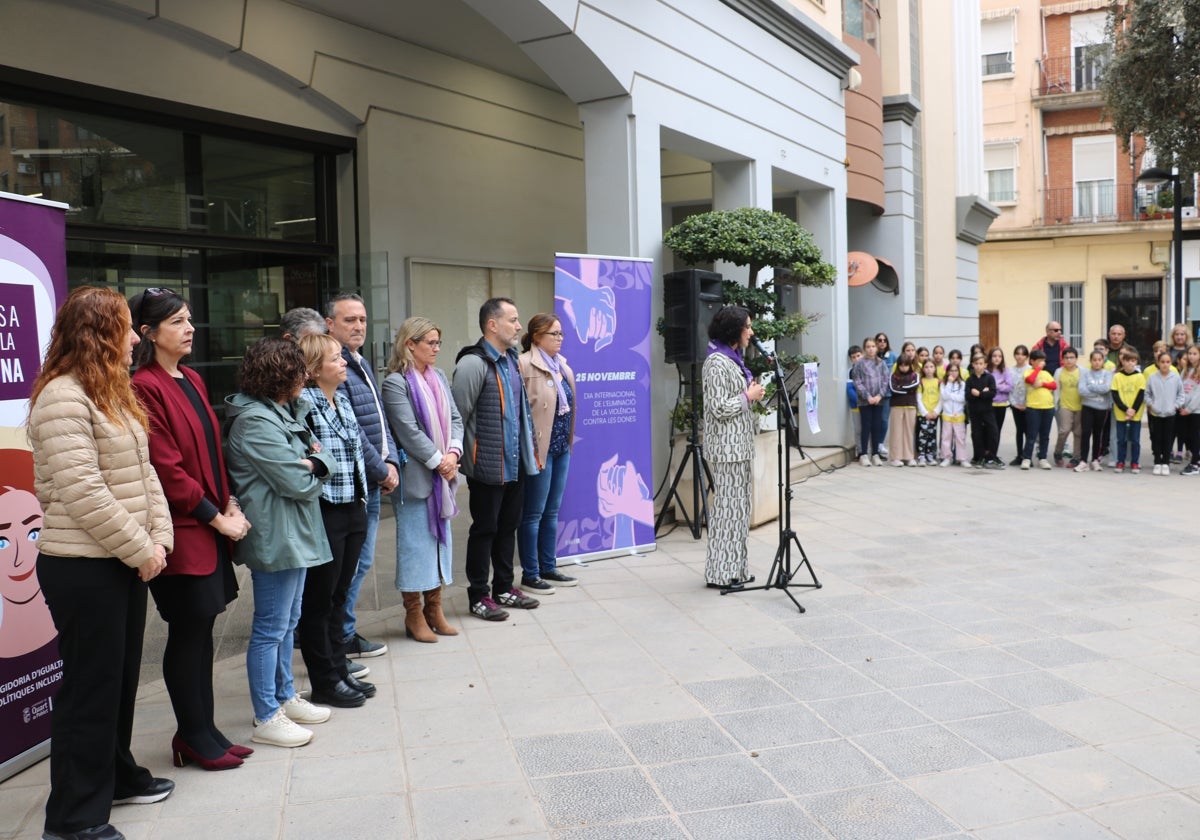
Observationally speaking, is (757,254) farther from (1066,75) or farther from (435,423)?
(1066,75)

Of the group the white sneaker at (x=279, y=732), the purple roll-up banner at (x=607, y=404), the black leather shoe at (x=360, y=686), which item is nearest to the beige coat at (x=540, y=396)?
the purple roll-up banner at (x=607, y=404)

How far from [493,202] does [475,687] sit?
831 centimetres

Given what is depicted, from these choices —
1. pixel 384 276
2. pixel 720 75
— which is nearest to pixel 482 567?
pixel 384 276

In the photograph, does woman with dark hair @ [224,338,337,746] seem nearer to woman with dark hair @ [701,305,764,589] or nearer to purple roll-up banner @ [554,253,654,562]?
woman with dark hair @ [701,305,764,589]

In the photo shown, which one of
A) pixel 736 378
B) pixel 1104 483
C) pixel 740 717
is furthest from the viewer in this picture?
pixel 1104 483

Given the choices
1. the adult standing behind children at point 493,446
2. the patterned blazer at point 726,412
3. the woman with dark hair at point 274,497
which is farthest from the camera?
the patterned blazer at point 726,412

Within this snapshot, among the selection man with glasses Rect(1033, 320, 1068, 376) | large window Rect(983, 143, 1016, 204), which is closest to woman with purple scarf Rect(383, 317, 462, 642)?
man with glasses Rect(1033, 320, 1068, 376)

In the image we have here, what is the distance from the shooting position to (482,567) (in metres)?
6.08

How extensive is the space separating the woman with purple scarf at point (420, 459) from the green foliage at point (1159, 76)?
13.0 meters

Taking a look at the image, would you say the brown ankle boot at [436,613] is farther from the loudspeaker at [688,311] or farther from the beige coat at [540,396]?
the loudspeaker at [688,311]

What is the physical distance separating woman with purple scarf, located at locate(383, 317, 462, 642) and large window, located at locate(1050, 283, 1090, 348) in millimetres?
26362

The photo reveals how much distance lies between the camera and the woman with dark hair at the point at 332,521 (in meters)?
4.43

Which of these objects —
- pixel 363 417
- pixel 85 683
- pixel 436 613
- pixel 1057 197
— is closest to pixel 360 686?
pixel 436 613

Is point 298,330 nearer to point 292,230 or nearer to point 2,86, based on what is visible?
point 2,86
